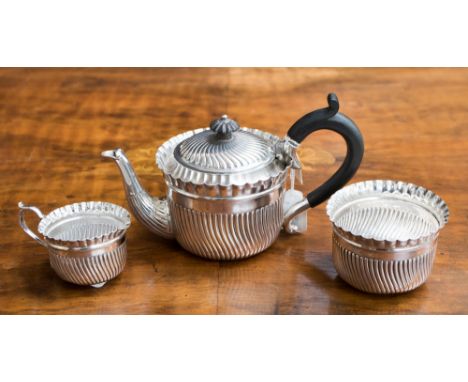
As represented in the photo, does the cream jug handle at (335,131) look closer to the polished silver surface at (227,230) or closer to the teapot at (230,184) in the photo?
the teapot at (230,184)

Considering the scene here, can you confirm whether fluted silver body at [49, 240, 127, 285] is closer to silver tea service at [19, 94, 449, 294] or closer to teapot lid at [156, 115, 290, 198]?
silver tea service at [19, 94, 449, 294]

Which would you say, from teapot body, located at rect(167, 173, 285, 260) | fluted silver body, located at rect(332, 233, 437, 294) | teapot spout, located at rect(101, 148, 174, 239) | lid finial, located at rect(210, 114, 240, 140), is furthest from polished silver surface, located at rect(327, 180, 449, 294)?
teapot spout, located at rect(101, 148, 174, 239)

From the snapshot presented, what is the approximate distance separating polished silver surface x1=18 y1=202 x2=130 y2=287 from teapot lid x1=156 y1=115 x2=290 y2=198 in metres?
0.20

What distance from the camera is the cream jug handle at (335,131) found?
2244 millimetres

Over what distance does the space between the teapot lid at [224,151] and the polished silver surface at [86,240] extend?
0.77 ft

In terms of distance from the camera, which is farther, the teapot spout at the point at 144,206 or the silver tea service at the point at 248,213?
the teapot spout at the point at 144,206

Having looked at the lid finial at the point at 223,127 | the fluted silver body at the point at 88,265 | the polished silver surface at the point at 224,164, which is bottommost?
the fluted silver body at the point at 88,265

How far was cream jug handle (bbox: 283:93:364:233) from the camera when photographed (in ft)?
7.36

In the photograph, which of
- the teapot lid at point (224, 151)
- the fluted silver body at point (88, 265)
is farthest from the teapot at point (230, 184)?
the fluted silver body at point (88, 265)

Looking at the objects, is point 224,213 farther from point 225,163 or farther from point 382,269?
point 382,269

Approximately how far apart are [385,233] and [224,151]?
1.52ft

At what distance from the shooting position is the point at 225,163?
2230 millimetres
